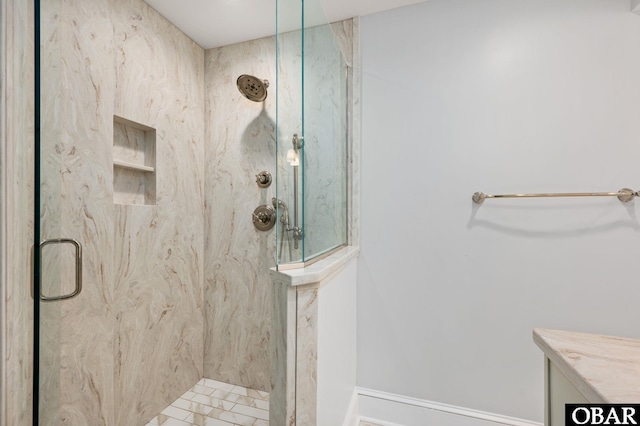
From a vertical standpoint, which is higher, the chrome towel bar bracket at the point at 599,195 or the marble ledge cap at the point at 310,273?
the chrome towel bar bracket at the point at 599,195

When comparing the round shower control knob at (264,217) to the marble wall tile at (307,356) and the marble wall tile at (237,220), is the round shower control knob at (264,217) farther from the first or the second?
the marble wall tile at (307,356)

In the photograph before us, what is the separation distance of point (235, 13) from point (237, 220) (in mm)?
1210

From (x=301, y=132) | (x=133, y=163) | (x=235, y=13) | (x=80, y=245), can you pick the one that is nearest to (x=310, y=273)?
(x=301, y=132)

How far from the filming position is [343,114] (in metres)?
1.60

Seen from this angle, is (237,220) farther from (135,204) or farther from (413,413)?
(413,413)

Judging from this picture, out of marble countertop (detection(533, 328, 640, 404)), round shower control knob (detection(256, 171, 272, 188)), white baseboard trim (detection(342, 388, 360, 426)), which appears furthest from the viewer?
round shower control knob (detection(256, 171, 272, 188))

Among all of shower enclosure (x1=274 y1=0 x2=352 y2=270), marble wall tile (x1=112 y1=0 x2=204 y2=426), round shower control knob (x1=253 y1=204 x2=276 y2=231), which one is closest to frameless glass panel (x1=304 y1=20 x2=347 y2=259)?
shower enclosure (x1=274 y1=0 x2=352 y2=270)

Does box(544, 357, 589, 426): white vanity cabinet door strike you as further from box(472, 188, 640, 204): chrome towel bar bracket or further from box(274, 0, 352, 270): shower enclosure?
box(472, 188, 640, 204): chrome towel bar bracket

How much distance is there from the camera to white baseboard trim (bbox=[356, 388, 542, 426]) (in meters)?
1.42

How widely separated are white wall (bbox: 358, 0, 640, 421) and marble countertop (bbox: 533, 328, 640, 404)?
77 cm

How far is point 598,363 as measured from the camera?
22.8 inches

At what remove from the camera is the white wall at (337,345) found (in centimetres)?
107

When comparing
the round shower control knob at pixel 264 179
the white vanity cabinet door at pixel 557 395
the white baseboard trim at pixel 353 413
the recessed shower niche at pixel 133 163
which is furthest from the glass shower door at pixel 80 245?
the white vanity cabinet door at pixel 557 395

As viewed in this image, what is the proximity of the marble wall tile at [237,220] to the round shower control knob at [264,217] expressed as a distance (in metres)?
0.04
